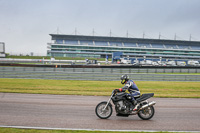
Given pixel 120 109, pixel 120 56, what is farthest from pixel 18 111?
pixel 120 56

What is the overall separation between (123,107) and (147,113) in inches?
44.0

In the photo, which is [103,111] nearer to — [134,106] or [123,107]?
[123,107]

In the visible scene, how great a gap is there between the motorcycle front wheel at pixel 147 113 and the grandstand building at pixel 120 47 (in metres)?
80.8

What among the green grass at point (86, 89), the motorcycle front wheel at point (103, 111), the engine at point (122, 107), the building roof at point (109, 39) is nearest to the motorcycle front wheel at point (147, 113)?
the engine at point (122, 107)

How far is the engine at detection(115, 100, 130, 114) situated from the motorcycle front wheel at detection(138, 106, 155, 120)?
2.23 ft

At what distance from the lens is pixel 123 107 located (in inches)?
281

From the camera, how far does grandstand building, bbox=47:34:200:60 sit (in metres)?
90.8

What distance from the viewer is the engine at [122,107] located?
7.14m

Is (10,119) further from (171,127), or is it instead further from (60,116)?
(171,127)

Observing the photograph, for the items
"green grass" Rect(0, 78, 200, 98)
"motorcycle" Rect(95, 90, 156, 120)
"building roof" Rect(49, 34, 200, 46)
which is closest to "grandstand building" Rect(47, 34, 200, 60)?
"building roof" Rect(49, 34, 200, 46)

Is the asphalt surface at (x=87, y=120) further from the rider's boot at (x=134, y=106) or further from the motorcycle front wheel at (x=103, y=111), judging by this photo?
the rider's boot at (x=134, y=106)

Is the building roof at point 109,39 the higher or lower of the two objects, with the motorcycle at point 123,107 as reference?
higher

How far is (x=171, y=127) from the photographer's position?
6.30 metres

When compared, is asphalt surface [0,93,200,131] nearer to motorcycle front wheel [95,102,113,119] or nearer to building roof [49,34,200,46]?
motorcycle front wheel [95,102,113,119]
